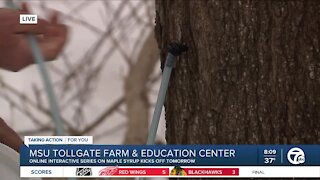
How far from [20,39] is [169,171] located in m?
0.41

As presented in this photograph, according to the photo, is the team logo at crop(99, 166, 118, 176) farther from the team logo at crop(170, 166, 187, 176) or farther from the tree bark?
the tree bark

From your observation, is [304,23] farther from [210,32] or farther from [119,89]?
[119,89]

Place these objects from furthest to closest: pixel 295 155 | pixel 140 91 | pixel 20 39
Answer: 1. pixel 140 91
2. pixel 20 39
3. pixel 295 155

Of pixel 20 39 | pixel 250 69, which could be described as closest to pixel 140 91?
pixel 20 39

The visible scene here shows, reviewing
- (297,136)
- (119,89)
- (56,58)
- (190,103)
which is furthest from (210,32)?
(119,89)

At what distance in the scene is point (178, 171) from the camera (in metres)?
1.13

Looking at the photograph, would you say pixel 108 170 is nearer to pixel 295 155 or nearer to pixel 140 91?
pixel 295 155

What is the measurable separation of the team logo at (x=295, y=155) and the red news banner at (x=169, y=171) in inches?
3.9

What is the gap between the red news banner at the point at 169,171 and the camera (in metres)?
1.11

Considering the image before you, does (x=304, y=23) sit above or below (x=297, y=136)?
above

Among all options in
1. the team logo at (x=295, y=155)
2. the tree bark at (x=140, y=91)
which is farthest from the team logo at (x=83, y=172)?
the tree bark at (x=140, y=91)

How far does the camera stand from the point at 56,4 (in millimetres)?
1554

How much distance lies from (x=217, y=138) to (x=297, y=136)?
0.15 m

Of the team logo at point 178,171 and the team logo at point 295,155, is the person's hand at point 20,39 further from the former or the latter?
the team logo at point 295,155
